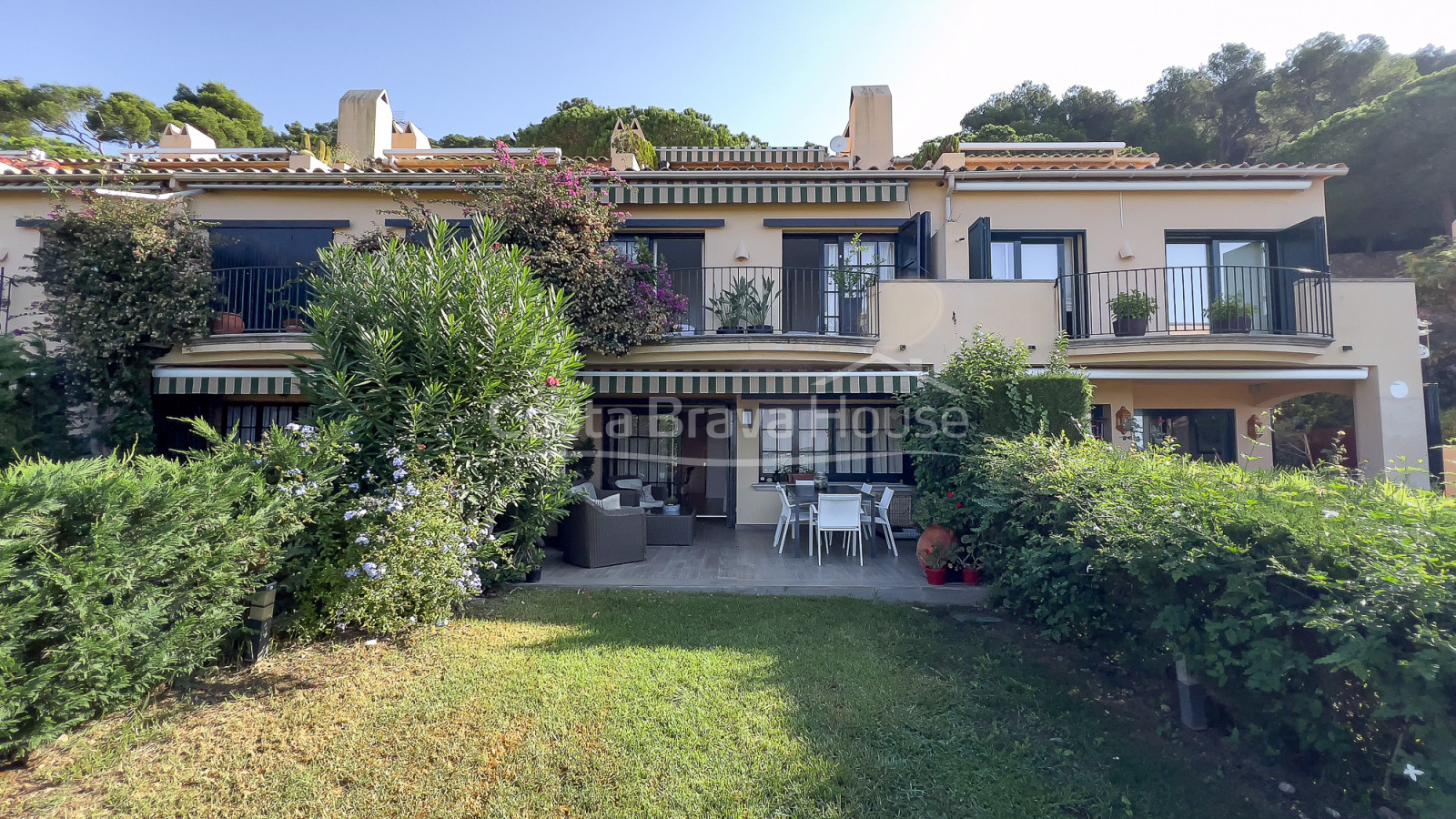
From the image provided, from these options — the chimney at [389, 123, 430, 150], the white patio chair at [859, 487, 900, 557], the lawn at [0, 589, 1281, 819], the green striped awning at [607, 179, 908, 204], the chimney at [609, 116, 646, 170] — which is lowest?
the lawn at [0, 589, 1281, 819]

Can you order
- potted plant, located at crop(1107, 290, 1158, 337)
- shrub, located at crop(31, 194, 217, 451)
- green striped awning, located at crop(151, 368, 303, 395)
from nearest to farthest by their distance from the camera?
shrub, located at crop(31, 194, 217, 451) → green striped awning, located at crop(151, 368, 303, 395) → potted plant, located at crop(1107, 290, 1158, 337)

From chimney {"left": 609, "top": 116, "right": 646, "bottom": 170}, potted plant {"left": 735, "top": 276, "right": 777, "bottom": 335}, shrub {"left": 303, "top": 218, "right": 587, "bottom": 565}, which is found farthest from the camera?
chimney {"left": 609, "top": 116, "right": 646, "bottom": 170}

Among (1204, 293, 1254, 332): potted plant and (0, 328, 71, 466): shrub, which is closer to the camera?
(0, 328, 71, 466): shrub

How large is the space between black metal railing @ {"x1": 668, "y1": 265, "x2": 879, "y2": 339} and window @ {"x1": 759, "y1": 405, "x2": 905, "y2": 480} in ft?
7.08

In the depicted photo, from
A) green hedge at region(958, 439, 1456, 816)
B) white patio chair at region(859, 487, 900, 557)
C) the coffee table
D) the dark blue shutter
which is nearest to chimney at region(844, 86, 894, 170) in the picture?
the dark blue shutter

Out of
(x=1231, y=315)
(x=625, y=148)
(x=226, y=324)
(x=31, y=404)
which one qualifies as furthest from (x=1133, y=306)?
(x=31, y=404)

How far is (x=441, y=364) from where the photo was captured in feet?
22.8

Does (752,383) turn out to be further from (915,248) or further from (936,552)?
(915,248)

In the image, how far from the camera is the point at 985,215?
12.7m

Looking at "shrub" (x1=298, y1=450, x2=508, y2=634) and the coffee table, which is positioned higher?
"shrub" (x1=298, y1=450, x2=508, y2=634)

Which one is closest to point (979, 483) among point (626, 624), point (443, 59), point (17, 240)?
point (626, 624)

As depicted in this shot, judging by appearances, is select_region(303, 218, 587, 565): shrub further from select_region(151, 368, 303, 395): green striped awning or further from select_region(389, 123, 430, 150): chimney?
select_region(389, 123, 430, 150): chimney

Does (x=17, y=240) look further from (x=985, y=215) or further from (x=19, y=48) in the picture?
(x=985, y=215)

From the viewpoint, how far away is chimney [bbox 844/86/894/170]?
1509cm
